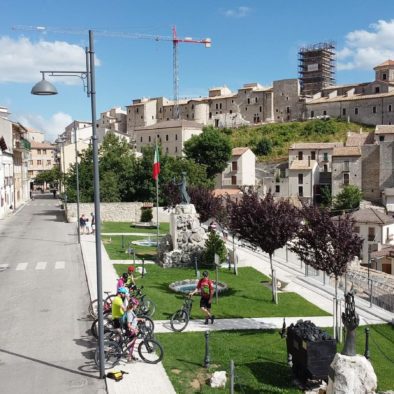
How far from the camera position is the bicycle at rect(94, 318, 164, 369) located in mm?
11383

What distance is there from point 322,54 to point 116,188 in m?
81.6

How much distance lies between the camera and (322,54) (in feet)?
375

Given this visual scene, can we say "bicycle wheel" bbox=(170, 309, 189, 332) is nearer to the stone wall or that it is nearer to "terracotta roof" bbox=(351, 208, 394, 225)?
the stone wall

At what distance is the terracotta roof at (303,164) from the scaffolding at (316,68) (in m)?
46.4

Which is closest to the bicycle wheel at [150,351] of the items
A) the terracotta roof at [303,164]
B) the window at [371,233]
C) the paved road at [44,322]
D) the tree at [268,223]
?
the paved road at [44,322]

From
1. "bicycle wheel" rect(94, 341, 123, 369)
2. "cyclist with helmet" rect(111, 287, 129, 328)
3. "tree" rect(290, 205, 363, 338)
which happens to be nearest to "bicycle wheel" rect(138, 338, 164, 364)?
"bicycle wheel" rect(94, 341, 123, 369)

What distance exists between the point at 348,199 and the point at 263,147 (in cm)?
2542

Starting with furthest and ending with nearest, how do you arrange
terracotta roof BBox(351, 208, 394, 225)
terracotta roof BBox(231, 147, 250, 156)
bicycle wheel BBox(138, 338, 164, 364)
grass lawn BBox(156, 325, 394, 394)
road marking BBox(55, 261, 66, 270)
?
terracotta roof BBox(231, 147, 250, 156)
terracotta roof BBox(351, 208, 394, 225)
road marking BBox(55, 261, 66, 270)
bicycle wheel BBox(138, 338, 164, 364)
grass lawn BBox(156, 325, 394, 394)

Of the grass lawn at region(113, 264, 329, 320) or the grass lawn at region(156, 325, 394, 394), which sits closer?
the grass lawn at region(156, 325, 394, 394)

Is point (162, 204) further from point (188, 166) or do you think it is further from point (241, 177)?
point (241, 177)

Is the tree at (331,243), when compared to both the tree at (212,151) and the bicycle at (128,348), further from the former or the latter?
the tree at (212,151)

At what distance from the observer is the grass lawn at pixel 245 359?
10.5 metres

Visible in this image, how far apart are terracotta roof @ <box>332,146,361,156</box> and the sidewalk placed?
46113 mm

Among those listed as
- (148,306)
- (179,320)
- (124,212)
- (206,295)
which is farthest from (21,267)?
(124,212)
